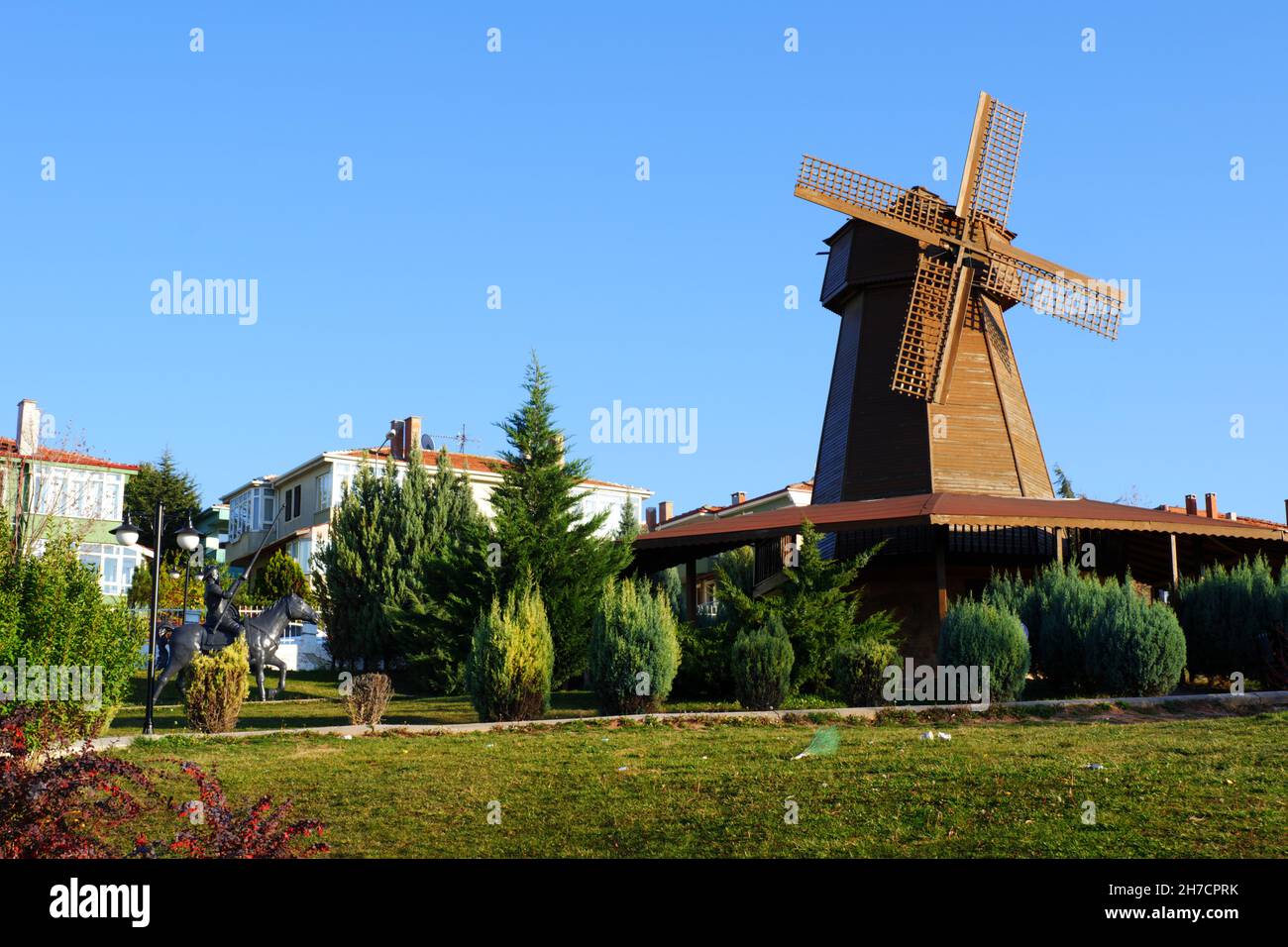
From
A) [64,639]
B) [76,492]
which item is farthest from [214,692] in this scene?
[76,492]

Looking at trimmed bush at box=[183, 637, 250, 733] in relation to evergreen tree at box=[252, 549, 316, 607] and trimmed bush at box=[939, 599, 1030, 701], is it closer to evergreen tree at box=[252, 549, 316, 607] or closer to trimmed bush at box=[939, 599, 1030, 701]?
trimmed bush at box=[939, 599, 1030, 701]

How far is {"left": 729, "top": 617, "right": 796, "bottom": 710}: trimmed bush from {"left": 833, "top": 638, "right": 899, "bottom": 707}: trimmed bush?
2.63 feet

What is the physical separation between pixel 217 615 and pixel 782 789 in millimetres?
14933

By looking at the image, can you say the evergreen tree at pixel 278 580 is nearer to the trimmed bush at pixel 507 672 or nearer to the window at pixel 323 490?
the window at pixel 323 490

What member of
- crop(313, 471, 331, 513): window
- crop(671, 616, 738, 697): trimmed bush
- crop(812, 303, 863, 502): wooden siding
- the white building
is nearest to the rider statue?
crop(671, 616, 738, 697): trimmed bush

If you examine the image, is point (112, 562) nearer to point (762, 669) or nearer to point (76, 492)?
point (76, 492)

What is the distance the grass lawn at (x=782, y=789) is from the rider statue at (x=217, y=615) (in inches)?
296

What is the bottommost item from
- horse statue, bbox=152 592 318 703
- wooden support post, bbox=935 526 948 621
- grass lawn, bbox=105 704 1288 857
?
grass lawn, bbox=105 704 1288 857

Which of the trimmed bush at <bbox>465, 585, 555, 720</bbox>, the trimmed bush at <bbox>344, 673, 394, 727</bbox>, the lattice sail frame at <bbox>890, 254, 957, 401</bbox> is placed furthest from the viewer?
the lattice sail frame at <bbox>890, 254, 957, 401</bbox>

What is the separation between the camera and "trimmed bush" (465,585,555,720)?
18094 mm

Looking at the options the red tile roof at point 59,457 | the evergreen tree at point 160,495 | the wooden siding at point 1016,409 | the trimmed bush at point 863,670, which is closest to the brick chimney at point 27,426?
the red tile roof at point 59,457
